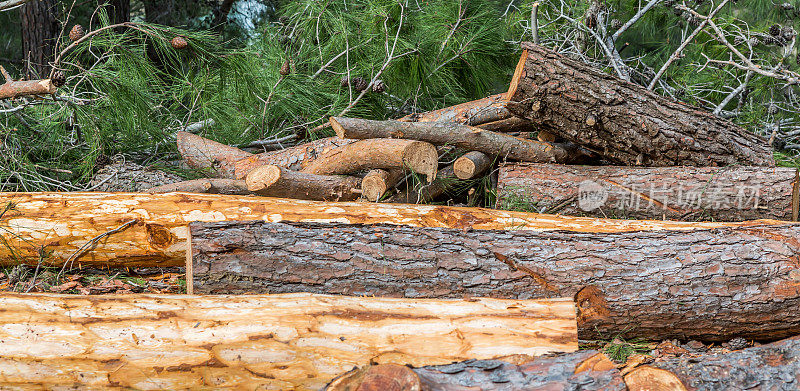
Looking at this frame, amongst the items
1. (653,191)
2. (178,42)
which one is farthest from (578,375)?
(178,42)

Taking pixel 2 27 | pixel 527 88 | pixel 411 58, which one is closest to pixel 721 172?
pixel 527 88

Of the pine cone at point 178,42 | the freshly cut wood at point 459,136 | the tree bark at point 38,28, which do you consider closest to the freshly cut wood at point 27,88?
the pine cone at point 178,42

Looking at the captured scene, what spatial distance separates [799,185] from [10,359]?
→ 3339mm

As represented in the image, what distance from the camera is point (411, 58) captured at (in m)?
4.07

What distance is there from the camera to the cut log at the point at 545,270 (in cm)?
208

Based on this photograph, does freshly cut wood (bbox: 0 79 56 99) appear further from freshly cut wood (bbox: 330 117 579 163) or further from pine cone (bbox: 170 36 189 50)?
freshly cut wood (bbox: 330 117 579 163)

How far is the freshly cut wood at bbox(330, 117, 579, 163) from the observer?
119 inches

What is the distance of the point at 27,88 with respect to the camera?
290 centimetres

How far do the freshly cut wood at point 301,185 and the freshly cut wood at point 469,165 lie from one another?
537 millimetres

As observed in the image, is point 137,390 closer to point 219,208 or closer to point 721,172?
point 219,208

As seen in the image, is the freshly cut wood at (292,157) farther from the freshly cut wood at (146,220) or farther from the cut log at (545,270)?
the cut log at (545,270)

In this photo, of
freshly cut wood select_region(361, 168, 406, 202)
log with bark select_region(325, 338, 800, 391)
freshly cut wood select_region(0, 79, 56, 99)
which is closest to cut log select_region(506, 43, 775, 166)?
freshly cut wood select_region(361, 168, 406, 202)

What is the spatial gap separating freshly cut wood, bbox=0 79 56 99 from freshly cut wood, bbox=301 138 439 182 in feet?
4.61

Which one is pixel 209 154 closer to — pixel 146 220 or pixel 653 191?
pixel 146 220
